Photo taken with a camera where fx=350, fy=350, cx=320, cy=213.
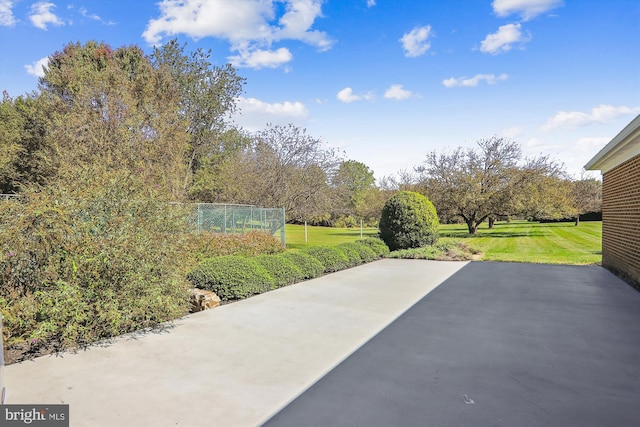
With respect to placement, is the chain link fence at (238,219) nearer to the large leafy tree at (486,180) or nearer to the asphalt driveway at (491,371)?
the asphalt driveway at (491,371)

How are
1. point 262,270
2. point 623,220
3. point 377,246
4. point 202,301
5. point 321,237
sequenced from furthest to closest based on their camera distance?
point 321,237
point 377,246
point 623,220
point 262,270
point 202,301

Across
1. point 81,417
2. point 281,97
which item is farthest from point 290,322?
point 281,97

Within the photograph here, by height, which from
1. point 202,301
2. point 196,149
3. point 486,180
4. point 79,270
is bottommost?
point 202,301

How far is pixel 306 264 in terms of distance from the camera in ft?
27.2

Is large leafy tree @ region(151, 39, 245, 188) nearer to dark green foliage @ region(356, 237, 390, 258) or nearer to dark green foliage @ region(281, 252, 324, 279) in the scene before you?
dark green foliage @ region(356, 237, 390, 258)

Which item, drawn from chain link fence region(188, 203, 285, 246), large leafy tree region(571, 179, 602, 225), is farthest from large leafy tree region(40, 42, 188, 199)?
large leafy tree region(571, 179, 602, 225)

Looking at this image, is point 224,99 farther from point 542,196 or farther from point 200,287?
point 542,196

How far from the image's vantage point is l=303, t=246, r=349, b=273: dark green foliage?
360 inches

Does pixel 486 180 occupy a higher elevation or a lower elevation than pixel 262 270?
higher

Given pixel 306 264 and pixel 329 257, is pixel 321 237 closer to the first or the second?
pixel 329 257

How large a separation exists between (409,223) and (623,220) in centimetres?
611

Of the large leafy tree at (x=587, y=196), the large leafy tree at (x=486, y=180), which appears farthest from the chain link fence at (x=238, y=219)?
the large leafy tree at (x=587, y=196)

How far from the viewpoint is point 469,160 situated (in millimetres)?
22234

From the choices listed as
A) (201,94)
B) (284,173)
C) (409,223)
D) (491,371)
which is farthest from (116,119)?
(491,371)
